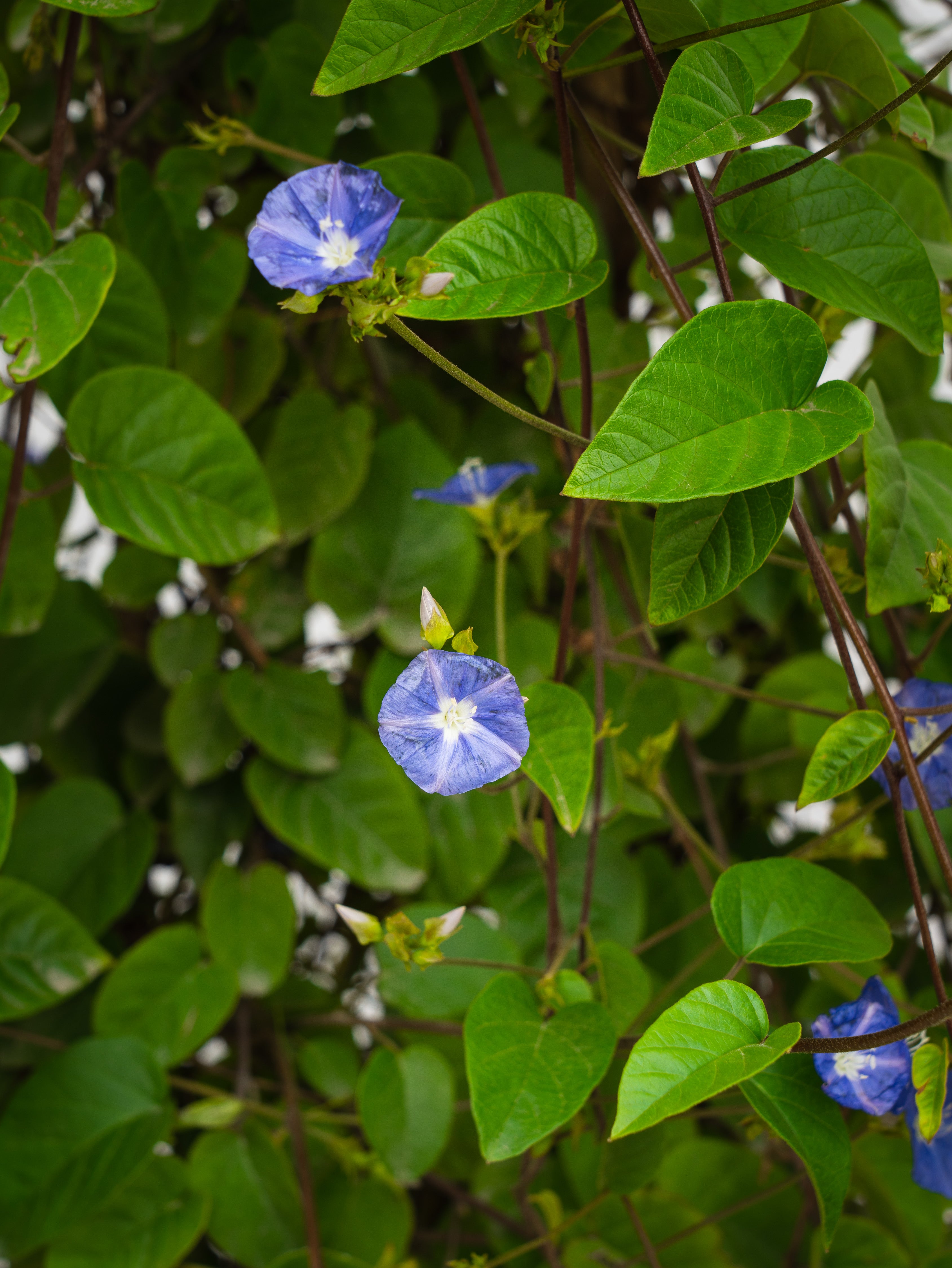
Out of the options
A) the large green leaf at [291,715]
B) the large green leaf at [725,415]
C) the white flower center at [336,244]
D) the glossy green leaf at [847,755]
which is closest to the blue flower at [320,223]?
the white flower center at [336,244]

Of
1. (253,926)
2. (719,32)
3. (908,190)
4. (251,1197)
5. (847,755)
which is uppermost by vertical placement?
(719,32)

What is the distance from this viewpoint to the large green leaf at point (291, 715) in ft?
2.00

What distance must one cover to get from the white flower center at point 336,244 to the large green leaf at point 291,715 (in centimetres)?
33

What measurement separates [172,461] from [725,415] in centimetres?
29

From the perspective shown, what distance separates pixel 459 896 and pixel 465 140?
45 cm

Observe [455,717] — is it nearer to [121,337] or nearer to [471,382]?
[471,382]

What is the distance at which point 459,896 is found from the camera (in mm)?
625

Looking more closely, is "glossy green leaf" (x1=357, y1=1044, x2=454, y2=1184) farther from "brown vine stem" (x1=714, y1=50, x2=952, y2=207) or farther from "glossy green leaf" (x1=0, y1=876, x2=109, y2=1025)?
"brown vine stem" (x1=714, y1=50, x2=952, y2=207)

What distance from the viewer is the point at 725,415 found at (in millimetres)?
293

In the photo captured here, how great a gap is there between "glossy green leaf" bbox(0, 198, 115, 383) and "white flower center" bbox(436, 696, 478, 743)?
199mm

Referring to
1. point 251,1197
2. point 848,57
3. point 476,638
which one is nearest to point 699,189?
point 848,57

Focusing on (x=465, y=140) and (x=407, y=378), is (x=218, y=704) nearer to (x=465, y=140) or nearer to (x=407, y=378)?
(x=407, y=378)

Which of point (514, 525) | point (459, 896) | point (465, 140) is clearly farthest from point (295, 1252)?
point (465, 140)

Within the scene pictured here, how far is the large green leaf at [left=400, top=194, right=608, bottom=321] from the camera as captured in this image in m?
0.32
